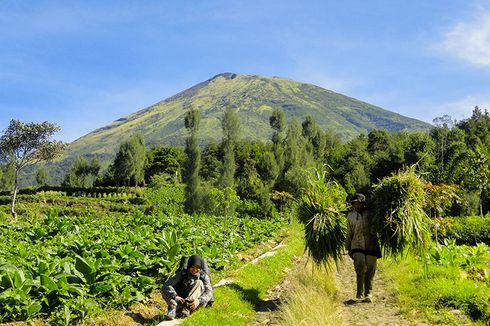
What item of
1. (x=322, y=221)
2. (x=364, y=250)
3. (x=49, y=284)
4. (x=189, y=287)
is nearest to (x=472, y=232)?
(x=322, y=221)

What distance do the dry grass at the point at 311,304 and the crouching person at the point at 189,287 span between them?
1585mm

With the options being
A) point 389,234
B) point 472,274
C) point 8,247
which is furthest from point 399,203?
point 8,247

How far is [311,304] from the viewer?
8.28 m

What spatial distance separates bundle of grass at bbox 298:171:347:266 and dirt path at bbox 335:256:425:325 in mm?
1085

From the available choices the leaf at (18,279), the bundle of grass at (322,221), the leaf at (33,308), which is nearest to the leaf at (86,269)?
the leaf at (18,279)

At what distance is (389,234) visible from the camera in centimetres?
952

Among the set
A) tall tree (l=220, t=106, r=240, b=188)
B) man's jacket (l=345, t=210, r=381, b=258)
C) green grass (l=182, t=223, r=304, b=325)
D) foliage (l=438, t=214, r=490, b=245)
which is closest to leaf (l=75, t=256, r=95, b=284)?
green grass (l=182, t=223, r=304, b=325)

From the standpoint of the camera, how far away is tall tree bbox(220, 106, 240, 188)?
Result: 48.5 metres

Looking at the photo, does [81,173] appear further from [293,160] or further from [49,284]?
[49,284]

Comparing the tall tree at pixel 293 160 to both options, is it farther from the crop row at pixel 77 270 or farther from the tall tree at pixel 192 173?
the crop row at pixel 77 270

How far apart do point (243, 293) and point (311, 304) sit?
263cm

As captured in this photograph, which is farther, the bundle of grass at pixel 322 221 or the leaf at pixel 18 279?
the bundle of grass at pixel 322 221

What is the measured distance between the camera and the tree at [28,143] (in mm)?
55438

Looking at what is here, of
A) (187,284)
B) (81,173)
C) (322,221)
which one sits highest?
(81,173)
